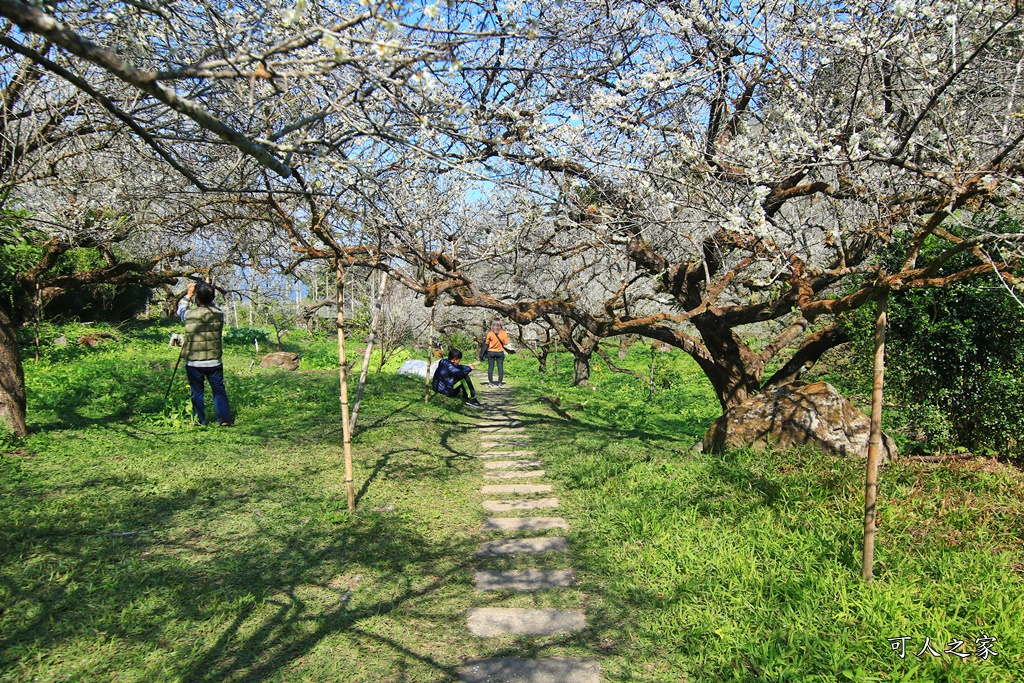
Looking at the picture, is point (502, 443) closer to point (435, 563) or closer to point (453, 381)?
point (453, 381)

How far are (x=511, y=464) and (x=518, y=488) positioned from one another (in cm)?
100

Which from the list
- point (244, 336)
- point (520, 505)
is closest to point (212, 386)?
point (520, 505)

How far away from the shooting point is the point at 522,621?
143 inches

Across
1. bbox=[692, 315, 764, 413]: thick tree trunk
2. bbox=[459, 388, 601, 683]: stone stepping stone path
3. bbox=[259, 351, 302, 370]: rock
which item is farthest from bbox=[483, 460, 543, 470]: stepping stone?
bbox=[259, 351, 302, 370]: rock

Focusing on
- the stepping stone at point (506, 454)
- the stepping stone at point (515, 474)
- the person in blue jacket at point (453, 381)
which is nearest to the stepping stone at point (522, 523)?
the stepping stone at point (515, 474)

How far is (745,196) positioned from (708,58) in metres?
1.61

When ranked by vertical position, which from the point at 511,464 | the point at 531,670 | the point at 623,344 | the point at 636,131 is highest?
the point at 636,131

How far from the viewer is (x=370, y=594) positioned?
388 cm

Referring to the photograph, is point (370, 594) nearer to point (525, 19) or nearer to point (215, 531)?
point (215, 531)

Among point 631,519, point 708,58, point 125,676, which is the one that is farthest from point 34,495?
point 708,58

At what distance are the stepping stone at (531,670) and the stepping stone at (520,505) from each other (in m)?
2.42

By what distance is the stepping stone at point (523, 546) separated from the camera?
183 inches

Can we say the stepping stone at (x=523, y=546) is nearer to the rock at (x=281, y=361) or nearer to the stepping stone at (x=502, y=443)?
the stepping stone at (x=502, y=443)

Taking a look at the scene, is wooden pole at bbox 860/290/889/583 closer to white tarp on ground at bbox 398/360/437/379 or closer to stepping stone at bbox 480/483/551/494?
stepping stone at bbox 480/483/551/494
